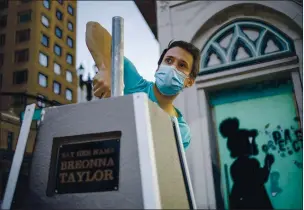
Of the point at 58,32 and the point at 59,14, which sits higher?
the point at 59,14

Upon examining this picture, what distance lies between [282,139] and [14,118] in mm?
22347

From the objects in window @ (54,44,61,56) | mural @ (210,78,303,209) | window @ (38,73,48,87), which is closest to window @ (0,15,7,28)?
window @ (54,44,61,56)

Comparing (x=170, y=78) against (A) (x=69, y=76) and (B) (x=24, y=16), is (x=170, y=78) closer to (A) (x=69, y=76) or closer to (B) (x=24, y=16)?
(B) (x=24, y=16)

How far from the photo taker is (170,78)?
2178 millimetres

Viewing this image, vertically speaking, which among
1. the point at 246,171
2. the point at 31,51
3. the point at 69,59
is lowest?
the point at 246,171

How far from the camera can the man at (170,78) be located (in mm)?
2203

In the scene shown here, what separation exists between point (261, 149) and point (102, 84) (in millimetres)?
4816

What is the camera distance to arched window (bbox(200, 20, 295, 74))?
5824 mm

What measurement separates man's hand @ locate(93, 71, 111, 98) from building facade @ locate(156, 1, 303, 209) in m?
4.03

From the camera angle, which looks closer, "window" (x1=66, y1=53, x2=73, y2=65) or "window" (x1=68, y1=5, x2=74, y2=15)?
"window" (x1=66, y1=53, x2=73, y2=65)

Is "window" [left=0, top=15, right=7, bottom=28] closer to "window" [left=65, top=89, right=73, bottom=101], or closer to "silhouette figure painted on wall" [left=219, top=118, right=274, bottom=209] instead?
"window" [left=65, top=89, right=73, bottom=101]

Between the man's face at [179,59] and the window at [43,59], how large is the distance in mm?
31609

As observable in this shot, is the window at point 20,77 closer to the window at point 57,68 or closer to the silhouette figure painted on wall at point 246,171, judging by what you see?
the window at point 57,68

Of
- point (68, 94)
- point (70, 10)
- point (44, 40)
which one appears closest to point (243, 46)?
point (44, 40)
